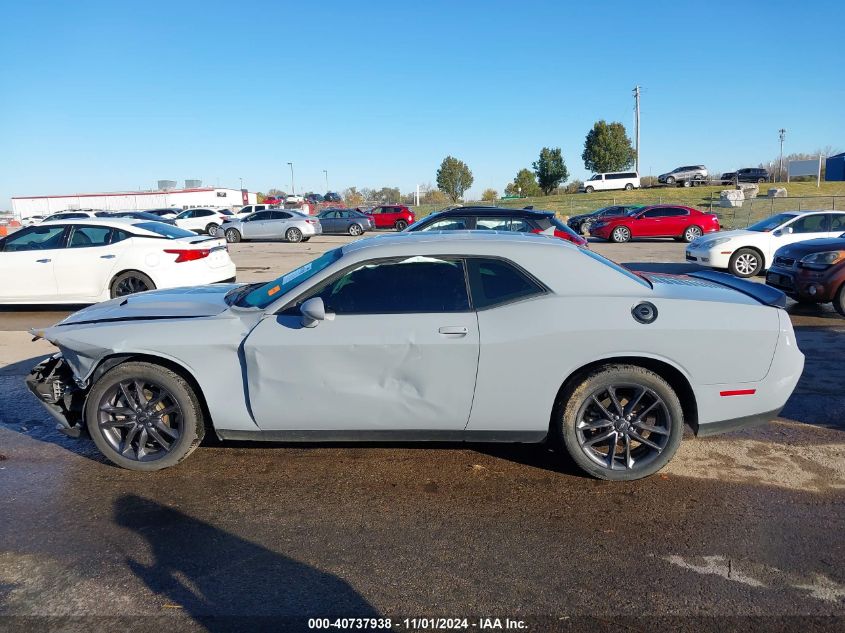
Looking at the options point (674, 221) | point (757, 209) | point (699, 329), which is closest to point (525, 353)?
point (699, 329)

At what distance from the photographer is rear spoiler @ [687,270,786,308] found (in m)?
4.12

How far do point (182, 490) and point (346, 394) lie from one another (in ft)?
3.97

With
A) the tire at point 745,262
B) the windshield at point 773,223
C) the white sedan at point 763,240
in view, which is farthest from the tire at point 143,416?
the windshield at point 773,223

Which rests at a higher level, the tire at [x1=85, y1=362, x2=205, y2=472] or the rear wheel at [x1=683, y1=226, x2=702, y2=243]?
the tire at [x1=85, y1=362, x2=205, y2=472]

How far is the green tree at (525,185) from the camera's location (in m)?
68.9

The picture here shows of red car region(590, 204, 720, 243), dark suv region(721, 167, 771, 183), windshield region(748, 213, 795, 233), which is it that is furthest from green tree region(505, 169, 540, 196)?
windshield region(748, 213, 795, 233)

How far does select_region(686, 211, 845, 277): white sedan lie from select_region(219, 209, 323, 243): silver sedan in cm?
1803

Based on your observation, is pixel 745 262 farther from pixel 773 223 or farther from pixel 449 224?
pixel 449 224

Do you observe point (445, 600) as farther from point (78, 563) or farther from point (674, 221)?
point (674, 221)

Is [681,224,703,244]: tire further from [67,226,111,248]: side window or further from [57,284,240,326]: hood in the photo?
[57,284,240,326]: hood

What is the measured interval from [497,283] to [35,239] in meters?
8.49

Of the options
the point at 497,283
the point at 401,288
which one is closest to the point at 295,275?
the point at 401,288

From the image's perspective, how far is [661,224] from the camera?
82.0 feet

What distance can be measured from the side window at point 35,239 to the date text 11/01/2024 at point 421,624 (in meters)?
8.71
